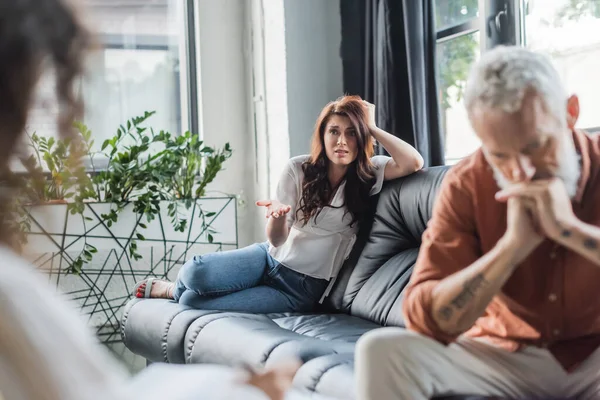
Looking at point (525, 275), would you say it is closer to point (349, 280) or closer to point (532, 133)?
point (532, 133)

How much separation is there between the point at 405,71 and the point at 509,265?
2156 millimetres

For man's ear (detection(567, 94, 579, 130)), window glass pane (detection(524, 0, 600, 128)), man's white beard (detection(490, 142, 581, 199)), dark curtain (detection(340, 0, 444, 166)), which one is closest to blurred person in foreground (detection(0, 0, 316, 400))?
man's white beard (detection(490, 142, 581, 199))

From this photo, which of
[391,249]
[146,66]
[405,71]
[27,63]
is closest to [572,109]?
[27,63]

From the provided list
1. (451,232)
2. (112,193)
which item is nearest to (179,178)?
(112,193)

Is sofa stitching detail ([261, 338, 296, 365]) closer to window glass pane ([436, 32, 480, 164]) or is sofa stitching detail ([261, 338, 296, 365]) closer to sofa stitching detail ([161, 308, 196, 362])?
sofa stitching detail ([161, 308, 196, 362])

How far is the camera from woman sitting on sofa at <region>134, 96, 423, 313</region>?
8.60 feet

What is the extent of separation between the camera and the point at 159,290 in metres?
2.97

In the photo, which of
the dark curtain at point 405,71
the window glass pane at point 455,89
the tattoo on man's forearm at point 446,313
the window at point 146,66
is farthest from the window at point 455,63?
the tattoo on man's forearm at point 446,313

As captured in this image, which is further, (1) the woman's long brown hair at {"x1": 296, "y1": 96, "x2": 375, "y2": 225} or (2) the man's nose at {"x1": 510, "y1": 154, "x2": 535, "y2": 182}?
(1) the woman's long brown hair at {"x1": 296, "y1": 96, "x2": 375, "y2": 225}

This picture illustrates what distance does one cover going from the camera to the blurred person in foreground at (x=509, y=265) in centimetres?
103

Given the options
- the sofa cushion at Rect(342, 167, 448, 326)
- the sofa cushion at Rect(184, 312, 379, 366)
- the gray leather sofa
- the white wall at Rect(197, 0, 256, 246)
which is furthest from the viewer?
the white wall at Rect(197, 0, 256, 246)

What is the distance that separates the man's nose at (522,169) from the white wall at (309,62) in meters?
2.73

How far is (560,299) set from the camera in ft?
3.68

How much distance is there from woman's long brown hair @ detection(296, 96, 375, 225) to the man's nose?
157 cm
